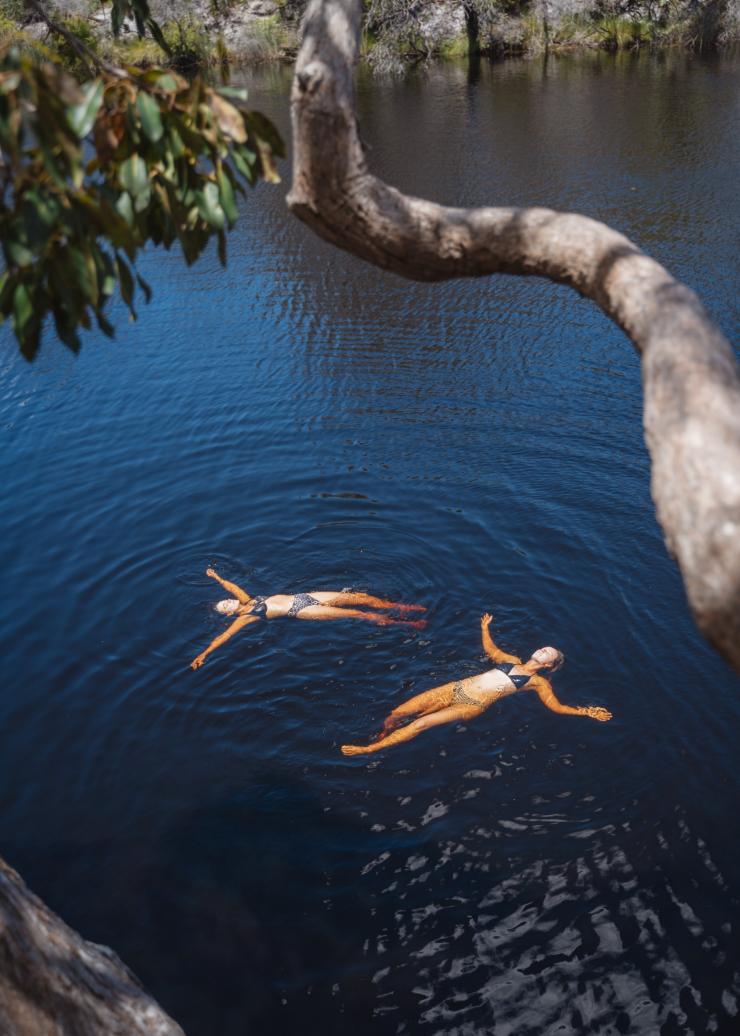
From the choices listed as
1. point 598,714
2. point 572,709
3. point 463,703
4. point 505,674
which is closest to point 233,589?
point 463,703

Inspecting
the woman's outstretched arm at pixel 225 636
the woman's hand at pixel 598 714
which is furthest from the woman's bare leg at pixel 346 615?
the woman's hand at pixel 598 714

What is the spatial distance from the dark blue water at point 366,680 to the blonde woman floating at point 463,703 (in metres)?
0.13

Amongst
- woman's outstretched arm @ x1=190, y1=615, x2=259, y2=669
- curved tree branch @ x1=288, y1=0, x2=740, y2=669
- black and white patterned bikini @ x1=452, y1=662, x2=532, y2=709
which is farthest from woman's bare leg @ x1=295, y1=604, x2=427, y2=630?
curved tree branch @ x1=288, y1=0, x2=740, y2=669

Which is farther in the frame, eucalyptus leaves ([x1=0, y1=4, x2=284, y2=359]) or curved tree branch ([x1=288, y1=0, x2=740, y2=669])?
eucalyptus leaves ([x1=0, y1=4, x2=284, y2=359])

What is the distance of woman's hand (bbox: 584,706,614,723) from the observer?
800cm

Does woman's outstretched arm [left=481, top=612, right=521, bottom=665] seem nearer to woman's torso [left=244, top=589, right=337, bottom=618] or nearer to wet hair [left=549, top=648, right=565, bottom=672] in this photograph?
wet hair [left=549, top=648, right=565, bottom=672]

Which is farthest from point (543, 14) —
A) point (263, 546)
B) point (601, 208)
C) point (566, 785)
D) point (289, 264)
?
point (566, 785)

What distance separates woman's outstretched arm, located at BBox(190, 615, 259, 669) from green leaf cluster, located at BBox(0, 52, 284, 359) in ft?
18.6

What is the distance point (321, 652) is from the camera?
29.4 ft

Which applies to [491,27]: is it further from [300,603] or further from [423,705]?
[423,705]

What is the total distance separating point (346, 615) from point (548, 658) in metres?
1.98

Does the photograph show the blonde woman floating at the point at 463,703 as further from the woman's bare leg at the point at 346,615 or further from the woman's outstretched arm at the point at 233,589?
the woman's outstretched arm at the point at 233,589

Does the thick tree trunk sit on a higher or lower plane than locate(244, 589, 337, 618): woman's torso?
higher

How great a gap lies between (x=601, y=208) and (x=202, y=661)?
14.8m
